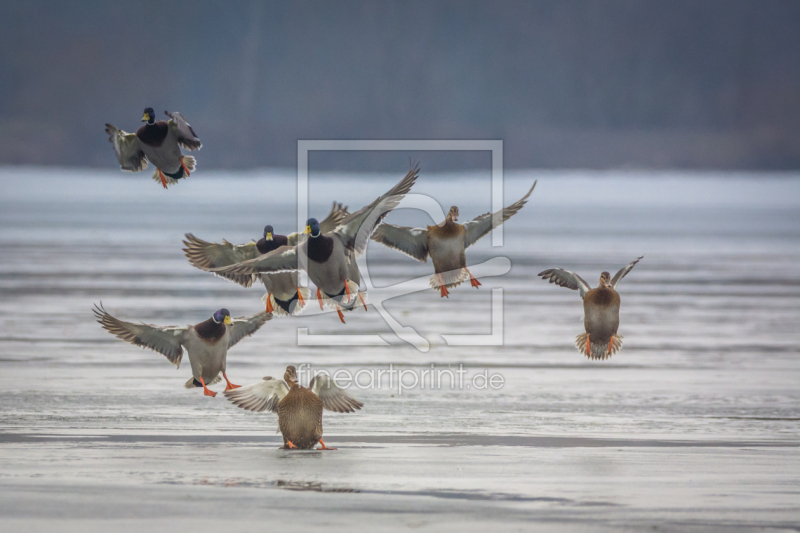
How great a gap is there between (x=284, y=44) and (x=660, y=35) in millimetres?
25809

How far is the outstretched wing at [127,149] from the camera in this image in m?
9.40

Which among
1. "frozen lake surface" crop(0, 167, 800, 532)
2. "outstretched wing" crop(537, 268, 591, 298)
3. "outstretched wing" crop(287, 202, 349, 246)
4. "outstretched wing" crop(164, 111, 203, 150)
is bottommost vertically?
"frozen lake surface" crop(0, 167, 800, 532)

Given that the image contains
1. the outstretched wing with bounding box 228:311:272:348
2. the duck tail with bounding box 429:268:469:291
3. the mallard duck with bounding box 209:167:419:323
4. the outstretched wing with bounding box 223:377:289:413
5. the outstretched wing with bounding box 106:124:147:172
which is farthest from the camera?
the outstretched wing with bounding box 106:124:147:172

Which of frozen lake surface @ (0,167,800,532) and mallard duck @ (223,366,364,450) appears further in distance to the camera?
mallard duck @ (223,366,364,450)

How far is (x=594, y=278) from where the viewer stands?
1722cm

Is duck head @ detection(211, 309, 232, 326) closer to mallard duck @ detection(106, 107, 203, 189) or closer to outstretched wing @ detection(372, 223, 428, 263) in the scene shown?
outstretched wing @ detection(372, 223, 428, 263)

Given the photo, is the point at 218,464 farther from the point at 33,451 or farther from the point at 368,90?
the point at 368,90

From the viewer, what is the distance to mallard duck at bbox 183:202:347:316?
360 inches

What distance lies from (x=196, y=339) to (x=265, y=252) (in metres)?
0.96

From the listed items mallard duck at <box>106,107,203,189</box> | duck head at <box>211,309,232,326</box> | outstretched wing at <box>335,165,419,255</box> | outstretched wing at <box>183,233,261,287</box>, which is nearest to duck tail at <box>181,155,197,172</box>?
mallard duck at <box>106,107,203,189</box>

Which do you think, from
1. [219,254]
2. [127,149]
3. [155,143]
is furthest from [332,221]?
[127,149]

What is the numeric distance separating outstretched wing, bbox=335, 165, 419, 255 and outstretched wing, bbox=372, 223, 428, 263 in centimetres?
55

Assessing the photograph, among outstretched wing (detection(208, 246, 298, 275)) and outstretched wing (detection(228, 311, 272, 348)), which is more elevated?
outstretched wing (detection(208, 246, 298, 275))

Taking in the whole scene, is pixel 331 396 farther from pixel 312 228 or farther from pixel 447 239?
pixel 447 239
